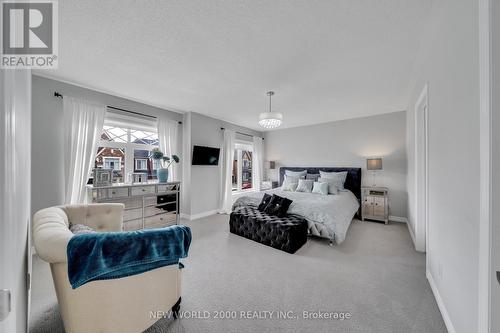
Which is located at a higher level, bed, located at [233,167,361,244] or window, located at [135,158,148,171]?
window, located at [135,158,148,171]

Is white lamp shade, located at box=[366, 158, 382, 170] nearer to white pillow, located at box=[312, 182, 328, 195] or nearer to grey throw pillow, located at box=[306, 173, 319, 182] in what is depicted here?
white pillow, located at box=[312, 182, 328, 195]

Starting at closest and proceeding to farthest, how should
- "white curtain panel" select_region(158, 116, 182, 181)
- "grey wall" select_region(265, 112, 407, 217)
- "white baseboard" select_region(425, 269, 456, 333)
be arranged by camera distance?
"white baseboard" select_region(425, 269, 456, 333) < "white curtain panel" select_region(158, 116, 182, 181) < "grey wall" select_region(265, 112, 407, 217)

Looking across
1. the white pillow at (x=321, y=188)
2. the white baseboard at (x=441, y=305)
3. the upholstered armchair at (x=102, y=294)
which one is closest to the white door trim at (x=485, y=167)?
the white baseboard at (x=441, y=305)

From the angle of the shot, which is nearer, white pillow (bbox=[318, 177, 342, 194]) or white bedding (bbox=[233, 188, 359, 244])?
white bedding (bbox=[233, 188, 359, 244])

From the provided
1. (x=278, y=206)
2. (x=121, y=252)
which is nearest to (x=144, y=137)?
(x=278, y=206)

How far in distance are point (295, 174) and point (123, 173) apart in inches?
163

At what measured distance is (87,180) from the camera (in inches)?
121

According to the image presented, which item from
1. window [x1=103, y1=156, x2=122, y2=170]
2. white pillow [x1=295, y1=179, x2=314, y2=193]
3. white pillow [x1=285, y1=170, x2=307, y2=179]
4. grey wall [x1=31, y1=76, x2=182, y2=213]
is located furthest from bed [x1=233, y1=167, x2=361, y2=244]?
grey wall [x1=31, y1=76, x2=182, y2=213]

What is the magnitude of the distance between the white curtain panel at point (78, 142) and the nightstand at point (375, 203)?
5533 millimetres

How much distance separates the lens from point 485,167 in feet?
2.79

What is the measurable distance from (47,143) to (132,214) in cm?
163

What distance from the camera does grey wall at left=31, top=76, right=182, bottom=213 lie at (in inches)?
106

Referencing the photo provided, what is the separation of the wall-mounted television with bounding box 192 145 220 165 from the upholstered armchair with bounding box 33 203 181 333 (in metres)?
2.99
